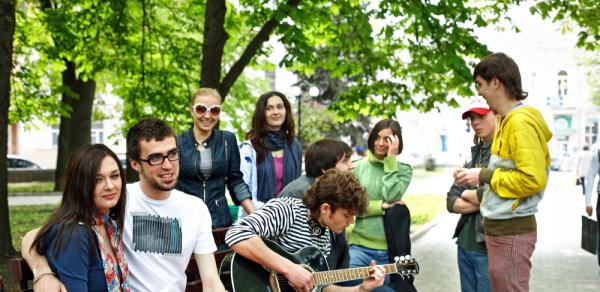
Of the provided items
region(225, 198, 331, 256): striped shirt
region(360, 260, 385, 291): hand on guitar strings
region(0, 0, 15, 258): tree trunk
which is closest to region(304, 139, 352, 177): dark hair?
region(225, 198, 331, 256): striped shirt

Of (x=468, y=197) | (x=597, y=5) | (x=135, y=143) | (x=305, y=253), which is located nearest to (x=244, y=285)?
(x=305, y=253)

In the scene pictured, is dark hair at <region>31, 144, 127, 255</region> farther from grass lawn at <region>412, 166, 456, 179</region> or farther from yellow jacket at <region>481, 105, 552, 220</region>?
grass lawn at <region>412, 166, 456, 179</region>

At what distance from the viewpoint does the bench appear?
357 cm

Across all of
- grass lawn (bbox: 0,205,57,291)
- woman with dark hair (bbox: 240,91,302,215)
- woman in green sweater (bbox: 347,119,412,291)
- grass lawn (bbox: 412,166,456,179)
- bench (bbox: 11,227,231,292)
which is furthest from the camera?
grass lawn (bbox: 412,166,456,179)

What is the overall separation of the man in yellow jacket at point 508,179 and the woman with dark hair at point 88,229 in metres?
2.03

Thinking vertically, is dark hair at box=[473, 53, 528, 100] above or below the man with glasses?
above

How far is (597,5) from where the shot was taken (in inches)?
573

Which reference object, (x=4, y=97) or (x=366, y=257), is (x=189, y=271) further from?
(x=4, y=97)

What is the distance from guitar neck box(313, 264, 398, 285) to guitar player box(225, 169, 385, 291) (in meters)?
0.06

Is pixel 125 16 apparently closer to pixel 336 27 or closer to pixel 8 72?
pixel 336 27

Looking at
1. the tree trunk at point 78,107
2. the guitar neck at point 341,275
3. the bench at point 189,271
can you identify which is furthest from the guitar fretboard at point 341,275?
the tree trunk at point 78,107

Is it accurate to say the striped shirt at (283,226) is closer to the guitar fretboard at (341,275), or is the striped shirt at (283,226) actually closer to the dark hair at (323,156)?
the guitar fretboard at (341,275)

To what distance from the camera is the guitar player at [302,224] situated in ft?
14.5

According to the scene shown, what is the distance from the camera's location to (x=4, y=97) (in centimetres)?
1091
